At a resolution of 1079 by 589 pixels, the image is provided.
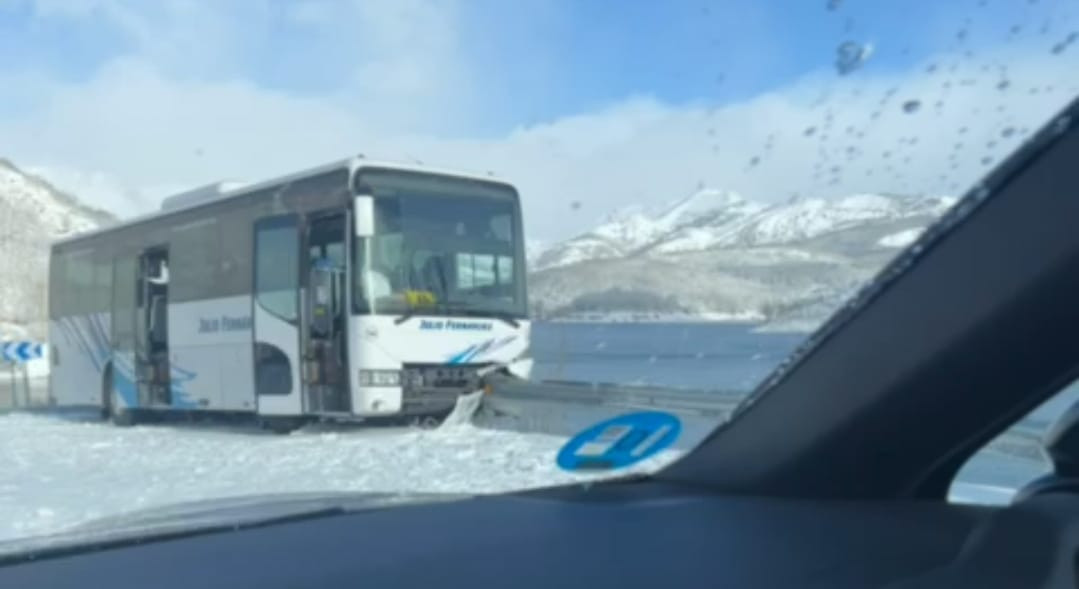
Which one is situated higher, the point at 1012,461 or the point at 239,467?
the point at 1012,461

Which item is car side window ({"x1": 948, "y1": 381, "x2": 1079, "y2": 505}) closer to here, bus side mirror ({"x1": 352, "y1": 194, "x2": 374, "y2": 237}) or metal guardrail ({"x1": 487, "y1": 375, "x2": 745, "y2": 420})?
metal guardrail ({"x1": 487, "y1": 375, "x2": 745, "y2": 420})

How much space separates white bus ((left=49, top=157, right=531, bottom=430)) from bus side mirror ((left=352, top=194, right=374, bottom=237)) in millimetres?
13

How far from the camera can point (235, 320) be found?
12.2 meters

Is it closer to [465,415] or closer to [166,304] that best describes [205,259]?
[166,304]

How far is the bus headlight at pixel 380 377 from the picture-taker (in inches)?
432

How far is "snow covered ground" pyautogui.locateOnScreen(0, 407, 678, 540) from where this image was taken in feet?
13.3

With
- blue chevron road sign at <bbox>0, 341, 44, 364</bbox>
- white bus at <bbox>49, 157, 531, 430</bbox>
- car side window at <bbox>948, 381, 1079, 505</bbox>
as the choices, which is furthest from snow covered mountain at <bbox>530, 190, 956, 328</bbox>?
white bus at <bbox>49, 157, 531, 430</bbox>

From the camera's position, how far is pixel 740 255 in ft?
9.46

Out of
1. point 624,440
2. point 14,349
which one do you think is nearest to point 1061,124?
point 624,440

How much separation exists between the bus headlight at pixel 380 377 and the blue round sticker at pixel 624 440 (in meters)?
7.93

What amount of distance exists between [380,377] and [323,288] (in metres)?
1.29

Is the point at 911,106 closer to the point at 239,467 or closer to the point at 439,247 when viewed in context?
the point at 239,467

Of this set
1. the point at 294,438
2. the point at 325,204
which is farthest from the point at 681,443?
the point at 325,204

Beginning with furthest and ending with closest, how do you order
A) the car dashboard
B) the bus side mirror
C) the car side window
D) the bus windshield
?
the bus side mirror, the bus windshield, the car side window, the car dashboard
